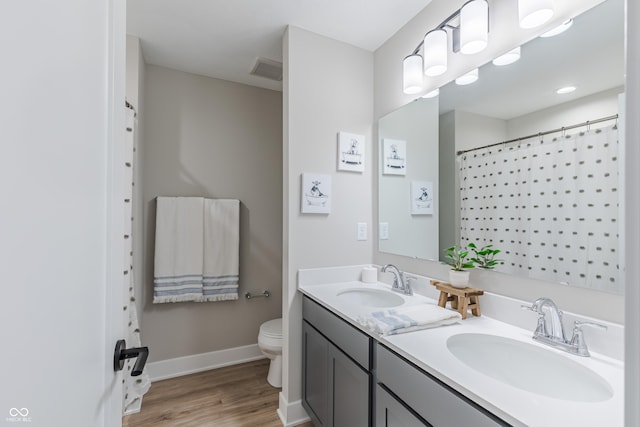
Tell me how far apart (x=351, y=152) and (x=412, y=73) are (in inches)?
23.8

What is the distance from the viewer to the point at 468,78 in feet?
4.81

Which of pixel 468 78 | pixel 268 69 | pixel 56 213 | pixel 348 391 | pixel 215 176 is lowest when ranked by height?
pixel 348 391

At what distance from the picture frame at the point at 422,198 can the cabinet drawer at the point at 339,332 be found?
833mm

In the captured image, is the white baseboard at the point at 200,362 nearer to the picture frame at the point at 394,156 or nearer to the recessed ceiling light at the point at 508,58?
the picture frame at the point at 394,156

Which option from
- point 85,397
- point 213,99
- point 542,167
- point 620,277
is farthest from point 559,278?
point 213,99

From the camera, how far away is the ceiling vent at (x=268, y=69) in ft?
7.47

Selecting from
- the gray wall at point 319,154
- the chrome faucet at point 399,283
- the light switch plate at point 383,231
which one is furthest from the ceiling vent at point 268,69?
the chrome faucet at point 399,283

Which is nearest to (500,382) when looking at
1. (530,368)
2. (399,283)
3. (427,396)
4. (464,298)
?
(427,396)

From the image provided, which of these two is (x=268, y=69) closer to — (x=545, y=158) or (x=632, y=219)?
(x=545, y=158)

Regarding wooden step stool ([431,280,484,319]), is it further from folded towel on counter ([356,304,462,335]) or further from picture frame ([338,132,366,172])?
picture frame ([338,132,366,172])

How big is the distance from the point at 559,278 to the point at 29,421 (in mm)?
1451

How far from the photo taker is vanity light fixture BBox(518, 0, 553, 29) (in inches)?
43.0

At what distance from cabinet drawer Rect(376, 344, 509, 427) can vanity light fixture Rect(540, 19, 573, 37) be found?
1343 mm

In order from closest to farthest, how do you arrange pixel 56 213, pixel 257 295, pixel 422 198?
pixel 56 213
pixel 422 198
pixel 257 295
